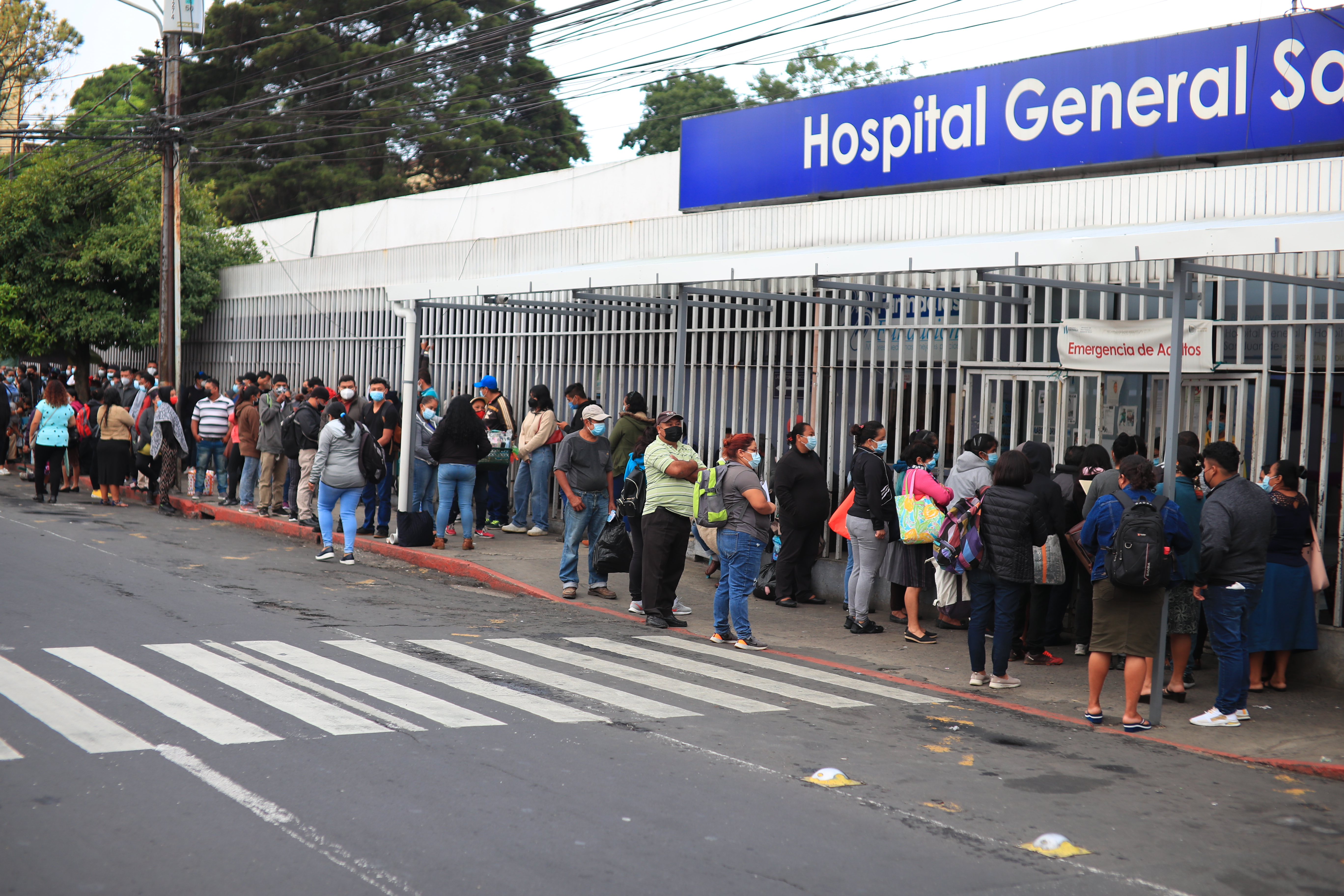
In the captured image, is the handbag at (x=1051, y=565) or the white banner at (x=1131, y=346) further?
the white banner at (x=1131, y=346)

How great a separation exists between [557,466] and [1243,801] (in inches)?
288

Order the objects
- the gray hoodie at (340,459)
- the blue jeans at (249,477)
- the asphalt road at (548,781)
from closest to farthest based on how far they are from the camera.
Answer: the asphalt road at (548,781) → the gray hoodie at (340,459) → the blue jeans at (249,477)

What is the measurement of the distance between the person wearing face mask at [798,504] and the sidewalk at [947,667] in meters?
0.38

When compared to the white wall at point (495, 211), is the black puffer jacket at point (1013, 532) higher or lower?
lower

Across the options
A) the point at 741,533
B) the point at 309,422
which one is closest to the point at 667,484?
the point at 741,533

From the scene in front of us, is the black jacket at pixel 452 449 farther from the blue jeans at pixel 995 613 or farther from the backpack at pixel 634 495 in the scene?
the blue jeans at pixel 995 613

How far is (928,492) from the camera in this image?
1041 cm

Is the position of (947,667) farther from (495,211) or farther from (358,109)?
(358,109)

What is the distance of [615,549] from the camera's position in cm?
1166

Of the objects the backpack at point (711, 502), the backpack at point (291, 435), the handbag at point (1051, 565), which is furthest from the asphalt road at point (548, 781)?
the backpack at point (291, 435)

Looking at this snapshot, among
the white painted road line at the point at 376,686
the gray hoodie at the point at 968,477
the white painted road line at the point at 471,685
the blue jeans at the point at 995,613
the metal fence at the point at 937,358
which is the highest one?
the metal fence at the point at 937,358

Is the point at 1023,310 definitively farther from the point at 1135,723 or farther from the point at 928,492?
the point at 1135,723

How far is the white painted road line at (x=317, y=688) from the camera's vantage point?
22.6 feet

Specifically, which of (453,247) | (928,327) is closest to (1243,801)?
(928,327)
